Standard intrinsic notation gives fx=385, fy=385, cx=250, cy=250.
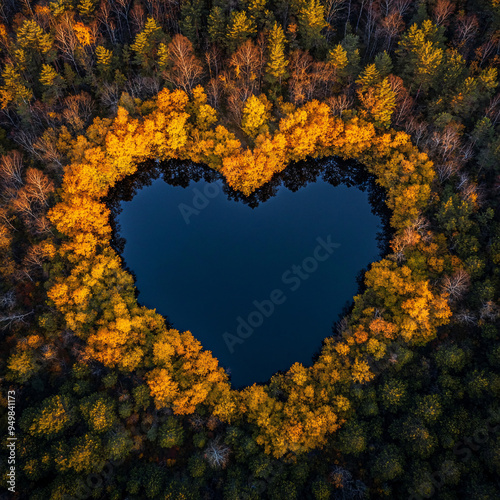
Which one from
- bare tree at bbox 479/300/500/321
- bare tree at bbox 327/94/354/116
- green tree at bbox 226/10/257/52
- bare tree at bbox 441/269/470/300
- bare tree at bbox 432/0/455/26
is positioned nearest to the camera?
bare tree at bbox 479/300/500/321

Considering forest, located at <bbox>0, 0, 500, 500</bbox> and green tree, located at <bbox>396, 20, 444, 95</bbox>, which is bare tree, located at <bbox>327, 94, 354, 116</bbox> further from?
green tree, located at <bbox>396, 20, 444, 95</bbox>

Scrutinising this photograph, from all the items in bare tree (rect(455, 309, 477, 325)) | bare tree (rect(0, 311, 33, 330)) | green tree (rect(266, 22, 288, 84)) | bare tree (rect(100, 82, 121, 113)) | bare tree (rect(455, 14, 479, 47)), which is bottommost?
bare tree (rect(0, 311, 33, 330))

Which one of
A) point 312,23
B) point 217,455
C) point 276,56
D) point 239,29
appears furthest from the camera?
point 239,29

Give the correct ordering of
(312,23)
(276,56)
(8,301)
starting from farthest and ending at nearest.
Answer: (312,23)
(276,56)
(8,301)

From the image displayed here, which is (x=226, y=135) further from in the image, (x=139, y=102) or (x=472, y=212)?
(x=472, y=212)

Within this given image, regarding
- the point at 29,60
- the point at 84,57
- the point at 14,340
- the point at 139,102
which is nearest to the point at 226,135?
the point at 139,102

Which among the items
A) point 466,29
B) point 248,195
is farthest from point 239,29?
point 466,29

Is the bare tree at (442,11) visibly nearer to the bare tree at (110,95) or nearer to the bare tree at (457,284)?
the bare tree at (457,284)

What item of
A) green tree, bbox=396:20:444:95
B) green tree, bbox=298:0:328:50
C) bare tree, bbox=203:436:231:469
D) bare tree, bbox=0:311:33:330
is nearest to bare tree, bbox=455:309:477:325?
bare tree, bbox=203:436:231:469

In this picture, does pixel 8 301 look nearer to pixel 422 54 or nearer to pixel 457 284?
pixel 457 284
